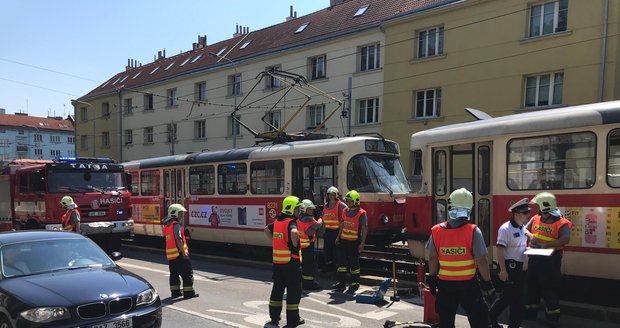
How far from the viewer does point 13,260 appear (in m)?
5.66

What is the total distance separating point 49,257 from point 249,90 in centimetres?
2567

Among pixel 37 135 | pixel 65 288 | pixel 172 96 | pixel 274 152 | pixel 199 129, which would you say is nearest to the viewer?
pixel 65 288

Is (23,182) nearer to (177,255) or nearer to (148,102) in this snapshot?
(177,255)

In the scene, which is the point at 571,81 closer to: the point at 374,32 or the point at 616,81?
the point at 616,81

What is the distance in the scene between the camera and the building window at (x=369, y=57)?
23.8 m

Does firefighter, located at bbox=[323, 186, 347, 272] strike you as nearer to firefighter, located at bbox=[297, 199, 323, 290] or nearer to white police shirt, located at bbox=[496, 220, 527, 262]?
firefighter, located at bbox=[297, 199, 323, 290]

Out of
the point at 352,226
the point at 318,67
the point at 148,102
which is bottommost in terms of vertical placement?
the point at 352,226

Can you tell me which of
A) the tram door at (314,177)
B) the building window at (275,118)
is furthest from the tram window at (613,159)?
the building window at (275,118)

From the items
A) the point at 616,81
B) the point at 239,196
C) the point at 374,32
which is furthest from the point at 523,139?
the point at 374,32

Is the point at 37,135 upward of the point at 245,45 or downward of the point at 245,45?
downward

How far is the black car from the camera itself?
4.78 meters

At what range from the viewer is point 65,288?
5.12 metres

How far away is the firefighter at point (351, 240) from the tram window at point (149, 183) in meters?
8.59

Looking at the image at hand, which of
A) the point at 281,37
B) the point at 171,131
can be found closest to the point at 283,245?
the point at 281,37
